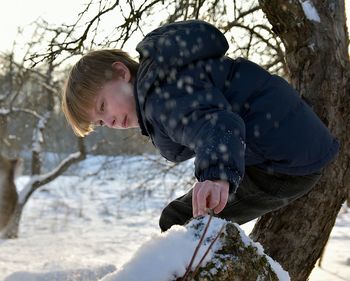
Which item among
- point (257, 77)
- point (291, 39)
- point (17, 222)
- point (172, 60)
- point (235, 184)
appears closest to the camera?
point (235, 184)

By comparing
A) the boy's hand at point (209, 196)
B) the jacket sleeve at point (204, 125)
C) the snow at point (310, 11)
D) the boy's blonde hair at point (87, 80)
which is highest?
the snow at point (310, 11)

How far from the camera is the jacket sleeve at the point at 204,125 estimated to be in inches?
57.9

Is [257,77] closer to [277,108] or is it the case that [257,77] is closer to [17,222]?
[277,108]

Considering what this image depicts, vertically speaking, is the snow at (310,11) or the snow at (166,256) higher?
the snow at (310,11)

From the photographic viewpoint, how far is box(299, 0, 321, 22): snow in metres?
2.57

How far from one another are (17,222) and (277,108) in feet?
39.8

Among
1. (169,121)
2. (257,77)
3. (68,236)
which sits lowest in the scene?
(68,236)

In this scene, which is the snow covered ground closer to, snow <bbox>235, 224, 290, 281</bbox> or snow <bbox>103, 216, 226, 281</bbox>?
snow <bbox>235, 224, 290, 281</bbox>

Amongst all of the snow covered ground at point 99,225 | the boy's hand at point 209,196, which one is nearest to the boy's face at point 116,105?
the boy's hand at point 209,196

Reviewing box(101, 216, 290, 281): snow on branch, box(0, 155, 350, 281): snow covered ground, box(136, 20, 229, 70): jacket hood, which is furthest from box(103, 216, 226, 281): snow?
box(0, 155, 350, 281): snow covered ground

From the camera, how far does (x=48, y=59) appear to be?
3.24 m

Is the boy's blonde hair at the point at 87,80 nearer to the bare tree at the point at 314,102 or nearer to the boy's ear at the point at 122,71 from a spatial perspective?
the boy's ear at the point at 122,71

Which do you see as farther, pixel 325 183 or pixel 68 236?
pixel 68 236

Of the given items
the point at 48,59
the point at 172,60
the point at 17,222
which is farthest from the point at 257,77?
the point at 17,222
